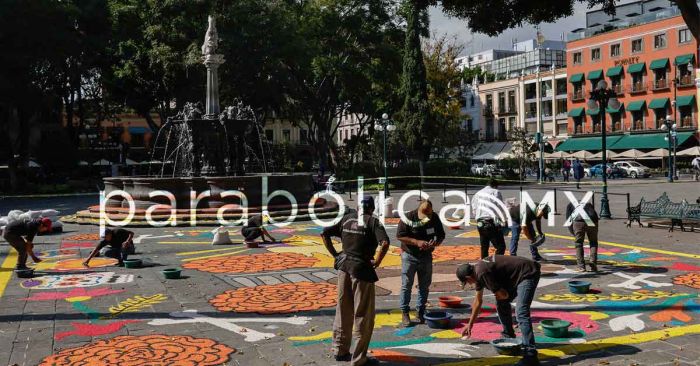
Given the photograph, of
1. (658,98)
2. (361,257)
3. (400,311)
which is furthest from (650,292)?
(658,98)

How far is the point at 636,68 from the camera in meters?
59.0

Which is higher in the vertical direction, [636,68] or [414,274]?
[636,68]

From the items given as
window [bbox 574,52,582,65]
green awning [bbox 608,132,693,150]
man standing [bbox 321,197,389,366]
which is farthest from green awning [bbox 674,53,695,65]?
man standing [bbox 321,197,389,366]

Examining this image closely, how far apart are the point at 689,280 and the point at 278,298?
21.9 ft

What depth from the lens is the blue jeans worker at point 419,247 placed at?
8.05 m

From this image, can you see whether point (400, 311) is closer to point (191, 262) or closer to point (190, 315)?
point (190, 315)

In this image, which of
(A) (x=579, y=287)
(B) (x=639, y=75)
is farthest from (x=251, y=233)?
(B) (x=639, y=75)

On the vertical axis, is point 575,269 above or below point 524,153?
below

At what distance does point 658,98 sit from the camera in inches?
2279

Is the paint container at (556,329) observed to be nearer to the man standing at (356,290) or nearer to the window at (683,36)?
the man standing at (356,290)

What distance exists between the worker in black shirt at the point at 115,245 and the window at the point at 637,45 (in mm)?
56071

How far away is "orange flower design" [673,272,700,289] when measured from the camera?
1031cm

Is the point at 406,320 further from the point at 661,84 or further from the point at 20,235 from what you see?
the point at 661,84

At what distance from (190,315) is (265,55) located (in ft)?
107
